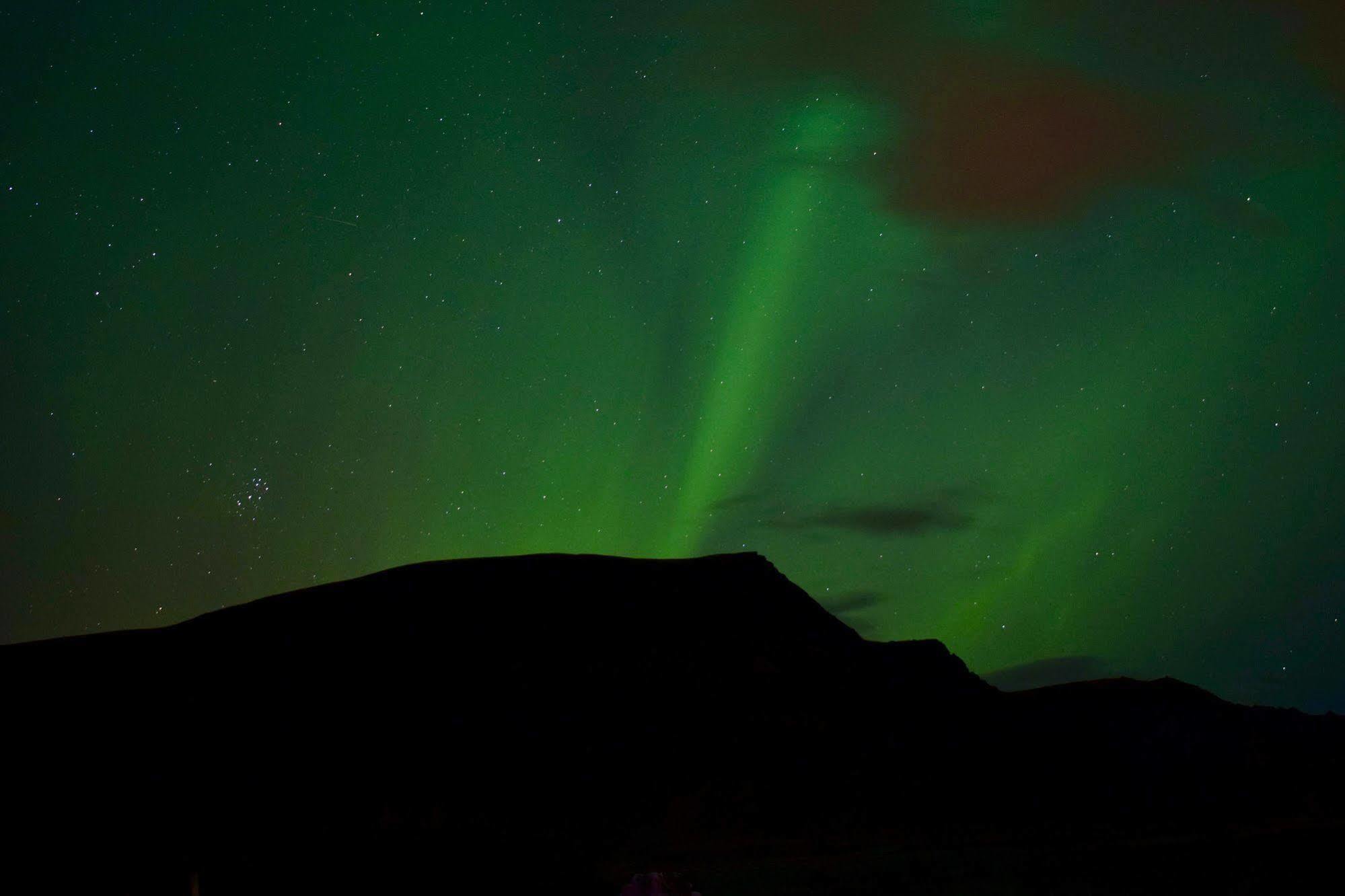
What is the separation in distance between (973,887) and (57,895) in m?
18.2

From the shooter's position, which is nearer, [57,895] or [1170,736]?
[57,895]

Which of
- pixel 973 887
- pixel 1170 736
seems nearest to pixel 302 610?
pixel 973 887

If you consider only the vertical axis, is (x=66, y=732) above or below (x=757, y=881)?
above

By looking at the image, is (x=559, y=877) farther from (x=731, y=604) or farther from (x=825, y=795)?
(x=731, y=604)

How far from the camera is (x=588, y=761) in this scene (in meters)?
30.0

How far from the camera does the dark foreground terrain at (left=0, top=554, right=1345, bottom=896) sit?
23016 millimetres

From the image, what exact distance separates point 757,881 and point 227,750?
38.0ft

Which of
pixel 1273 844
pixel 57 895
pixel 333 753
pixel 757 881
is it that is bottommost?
pixel 1273 844

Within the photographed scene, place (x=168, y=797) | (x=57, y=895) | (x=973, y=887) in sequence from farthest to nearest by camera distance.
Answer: (x=973, y=887), (x=168, y=797), (x=57, y=895)

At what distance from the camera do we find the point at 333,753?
26.2 meters

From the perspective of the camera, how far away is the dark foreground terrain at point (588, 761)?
906 inches

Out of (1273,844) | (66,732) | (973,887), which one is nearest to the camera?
(66,732)

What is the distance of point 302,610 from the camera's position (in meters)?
31.1

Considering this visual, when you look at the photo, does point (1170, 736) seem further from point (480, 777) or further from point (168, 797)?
point (168, 797)
